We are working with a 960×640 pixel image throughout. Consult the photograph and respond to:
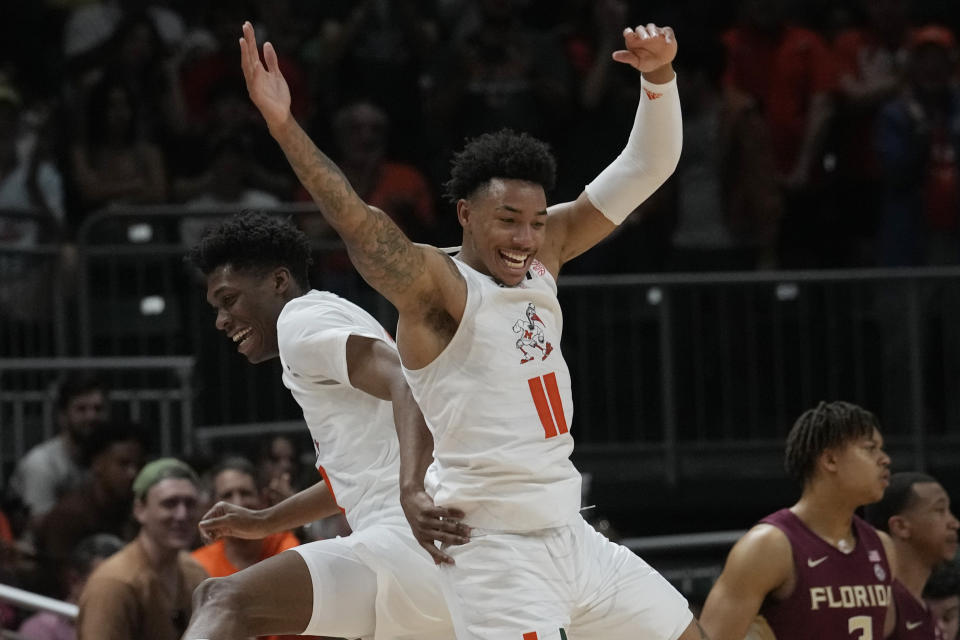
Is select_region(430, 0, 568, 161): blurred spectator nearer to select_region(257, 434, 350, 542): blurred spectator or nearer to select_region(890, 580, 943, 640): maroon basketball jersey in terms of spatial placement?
select_region(257, 434, 350, 542): blurred spectator

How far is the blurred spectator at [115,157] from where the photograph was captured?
11.2 metres

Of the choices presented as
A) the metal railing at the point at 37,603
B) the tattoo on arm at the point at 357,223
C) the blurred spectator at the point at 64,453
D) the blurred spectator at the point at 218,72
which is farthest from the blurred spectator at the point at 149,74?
the tattoo on arm at the point at 357,223

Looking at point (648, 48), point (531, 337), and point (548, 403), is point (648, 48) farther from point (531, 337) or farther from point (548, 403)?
point (548, 403)

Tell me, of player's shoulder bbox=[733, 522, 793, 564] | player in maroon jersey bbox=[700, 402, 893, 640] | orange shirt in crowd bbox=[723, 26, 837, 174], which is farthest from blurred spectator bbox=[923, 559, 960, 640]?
orange shirt in crowd bbox=[723, 26, 837, 174]

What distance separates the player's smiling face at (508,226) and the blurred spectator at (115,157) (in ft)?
21.4

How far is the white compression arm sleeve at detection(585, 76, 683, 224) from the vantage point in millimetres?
5582

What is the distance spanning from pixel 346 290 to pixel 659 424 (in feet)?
7.08

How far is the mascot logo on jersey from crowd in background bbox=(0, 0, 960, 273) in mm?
5616

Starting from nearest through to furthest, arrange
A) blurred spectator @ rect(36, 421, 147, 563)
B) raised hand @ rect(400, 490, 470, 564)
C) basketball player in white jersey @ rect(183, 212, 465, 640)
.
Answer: raised hand @ rect(400, 490, 470, 564)
basketball player in white jersey @ rect(183, 212, 465, 640)
blurred spectator @ rect(36, 421, 147, 563)

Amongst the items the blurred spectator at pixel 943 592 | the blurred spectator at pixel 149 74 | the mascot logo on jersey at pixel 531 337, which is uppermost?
the blurred spectator at pixel 149 74

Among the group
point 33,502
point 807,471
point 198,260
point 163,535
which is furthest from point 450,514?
point 33,502

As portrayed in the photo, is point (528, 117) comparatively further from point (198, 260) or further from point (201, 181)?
point (198, 260)

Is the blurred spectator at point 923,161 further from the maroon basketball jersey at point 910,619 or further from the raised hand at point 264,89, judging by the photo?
the raised hand at point 264,89

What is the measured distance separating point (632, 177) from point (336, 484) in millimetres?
1401
